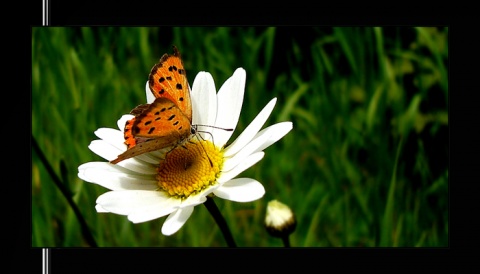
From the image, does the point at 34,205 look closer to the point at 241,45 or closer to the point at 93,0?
the point at 93,0

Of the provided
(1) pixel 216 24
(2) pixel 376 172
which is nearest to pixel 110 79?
(1) pixel 216 24

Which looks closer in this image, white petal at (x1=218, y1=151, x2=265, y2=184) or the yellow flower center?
white petal at (x1=218, y1=151, x2=265, y2=184)

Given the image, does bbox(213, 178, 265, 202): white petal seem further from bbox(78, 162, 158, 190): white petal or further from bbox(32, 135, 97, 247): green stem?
bbox(32, 135, 97, 247): green stem

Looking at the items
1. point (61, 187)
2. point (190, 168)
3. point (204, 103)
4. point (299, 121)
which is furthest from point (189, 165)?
point (299, 121)

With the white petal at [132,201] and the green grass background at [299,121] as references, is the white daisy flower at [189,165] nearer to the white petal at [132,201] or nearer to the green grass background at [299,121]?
the white petal at [132,201]

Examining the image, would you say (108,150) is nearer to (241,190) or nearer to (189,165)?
(189,165)

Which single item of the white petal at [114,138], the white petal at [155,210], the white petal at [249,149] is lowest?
the white petal at [155,210]

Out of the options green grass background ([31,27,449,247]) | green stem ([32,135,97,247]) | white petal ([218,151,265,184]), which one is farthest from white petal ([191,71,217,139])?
green grass background ([31,27,449,247])

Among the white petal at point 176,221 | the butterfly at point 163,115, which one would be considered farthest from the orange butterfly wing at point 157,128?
the white petal at point 176,221
